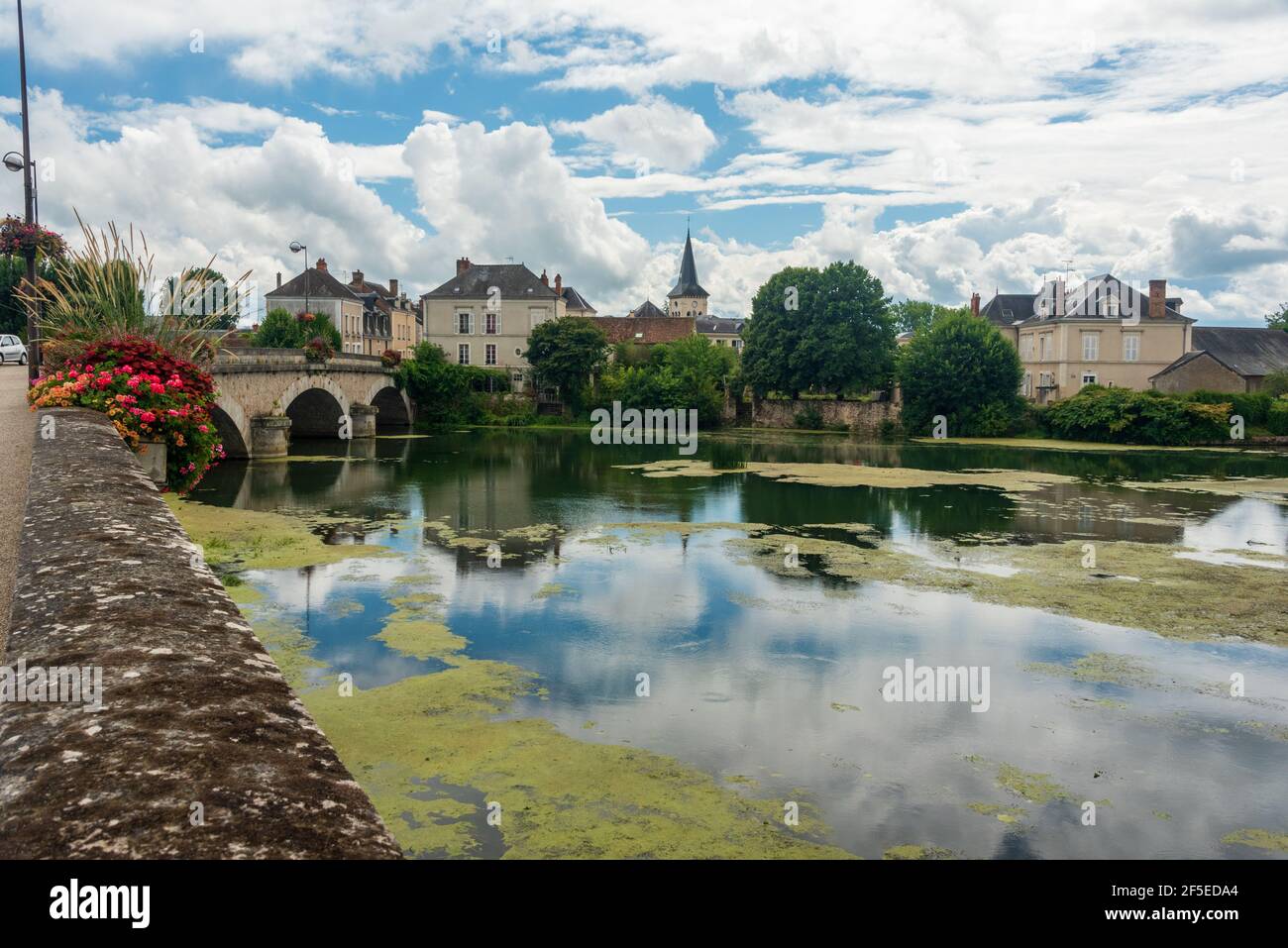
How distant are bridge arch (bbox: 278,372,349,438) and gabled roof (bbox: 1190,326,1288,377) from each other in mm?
46519

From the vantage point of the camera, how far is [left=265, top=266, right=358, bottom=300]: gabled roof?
71.7 meters

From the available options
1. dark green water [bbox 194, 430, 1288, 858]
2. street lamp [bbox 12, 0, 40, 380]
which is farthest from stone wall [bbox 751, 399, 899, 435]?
street lamp [bbox 12, 0, 40, 380]

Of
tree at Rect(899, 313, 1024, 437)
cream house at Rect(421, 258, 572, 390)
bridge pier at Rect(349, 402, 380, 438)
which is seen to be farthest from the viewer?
cream house at Rect(421, 258, 572, 390)

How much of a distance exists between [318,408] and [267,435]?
1080 centimetres

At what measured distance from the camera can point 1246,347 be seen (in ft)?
203

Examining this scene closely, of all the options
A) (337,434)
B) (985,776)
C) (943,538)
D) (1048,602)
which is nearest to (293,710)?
(985,776)

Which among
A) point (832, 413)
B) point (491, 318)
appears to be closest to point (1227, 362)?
point (832, 413)

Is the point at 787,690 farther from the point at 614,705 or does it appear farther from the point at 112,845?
the point at 112,845

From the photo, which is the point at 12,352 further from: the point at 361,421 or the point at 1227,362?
the point at 1227,362

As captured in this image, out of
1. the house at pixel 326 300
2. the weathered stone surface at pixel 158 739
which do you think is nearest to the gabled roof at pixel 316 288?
the house at pixel 326 300

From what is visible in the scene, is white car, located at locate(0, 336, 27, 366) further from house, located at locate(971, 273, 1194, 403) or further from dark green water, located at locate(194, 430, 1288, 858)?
house, located at locate(971, 273, 1194, 403)

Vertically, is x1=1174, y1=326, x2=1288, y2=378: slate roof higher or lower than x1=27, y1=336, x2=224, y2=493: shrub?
higher

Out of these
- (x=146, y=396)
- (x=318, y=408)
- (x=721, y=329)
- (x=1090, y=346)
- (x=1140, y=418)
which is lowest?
(x=1140, y=418)

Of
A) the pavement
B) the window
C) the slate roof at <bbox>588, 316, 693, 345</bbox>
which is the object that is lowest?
the pavement
